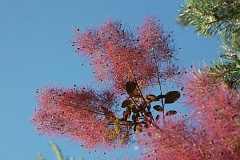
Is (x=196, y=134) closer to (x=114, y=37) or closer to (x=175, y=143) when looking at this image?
(x=175, y=143)

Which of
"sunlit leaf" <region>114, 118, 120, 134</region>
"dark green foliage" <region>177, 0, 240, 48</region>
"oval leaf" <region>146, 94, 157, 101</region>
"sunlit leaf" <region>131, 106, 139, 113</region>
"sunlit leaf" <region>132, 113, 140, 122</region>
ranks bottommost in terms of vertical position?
"sunlit leaf" <region>114, 118, 120, 134</region>

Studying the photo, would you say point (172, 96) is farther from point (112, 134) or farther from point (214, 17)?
point (214, 17)

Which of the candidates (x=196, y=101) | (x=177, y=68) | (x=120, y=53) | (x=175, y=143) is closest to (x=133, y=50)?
(x=120, y=53)

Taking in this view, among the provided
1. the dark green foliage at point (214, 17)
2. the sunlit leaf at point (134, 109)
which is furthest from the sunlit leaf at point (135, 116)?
the dark green foliage at point (214, 17)

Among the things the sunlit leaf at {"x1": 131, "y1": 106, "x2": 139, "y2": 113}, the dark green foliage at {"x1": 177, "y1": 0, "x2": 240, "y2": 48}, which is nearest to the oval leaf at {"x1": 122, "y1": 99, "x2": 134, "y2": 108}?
the sunlit leaf at {"x1": 131, "y1": 106, "x2": 139, "y2": 113}

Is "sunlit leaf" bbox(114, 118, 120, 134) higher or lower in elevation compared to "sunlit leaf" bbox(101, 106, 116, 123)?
lower

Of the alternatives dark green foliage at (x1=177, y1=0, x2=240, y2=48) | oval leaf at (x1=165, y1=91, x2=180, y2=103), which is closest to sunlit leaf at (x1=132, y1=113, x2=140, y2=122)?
oval leaf at (x1=165, y1=91, x2=180, y2=103)

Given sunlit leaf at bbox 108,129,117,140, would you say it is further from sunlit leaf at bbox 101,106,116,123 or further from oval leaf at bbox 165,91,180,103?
A: oval leaf at bbox 165,91,180,103

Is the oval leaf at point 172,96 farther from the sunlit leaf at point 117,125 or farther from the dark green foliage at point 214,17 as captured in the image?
the dark green foliage at point 214,17

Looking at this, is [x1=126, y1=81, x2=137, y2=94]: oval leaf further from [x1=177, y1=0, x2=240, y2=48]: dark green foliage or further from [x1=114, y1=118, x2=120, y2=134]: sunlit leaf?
[x1=177, y1=0, x2=240, y2=48]: dark green foliage

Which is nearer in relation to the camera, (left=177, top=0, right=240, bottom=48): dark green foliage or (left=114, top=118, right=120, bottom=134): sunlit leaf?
(left=114, top=118, right=120, bottom=134): sunlit leaf
